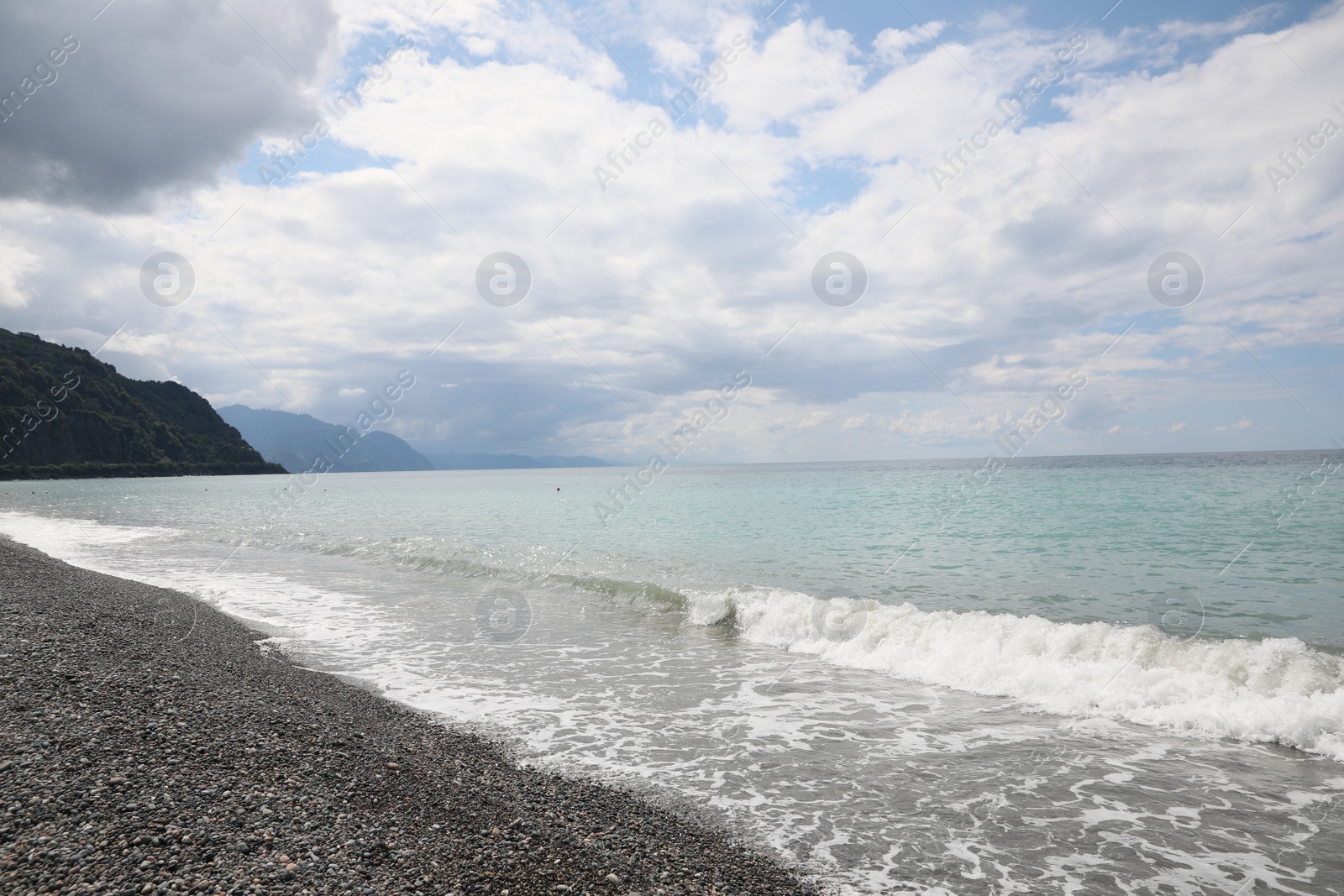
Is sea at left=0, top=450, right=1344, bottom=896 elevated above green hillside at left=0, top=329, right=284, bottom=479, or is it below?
below

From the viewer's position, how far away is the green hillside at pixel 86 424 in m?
127

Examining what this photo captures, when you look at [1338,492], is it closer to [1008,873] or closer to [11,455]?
[1008,873]

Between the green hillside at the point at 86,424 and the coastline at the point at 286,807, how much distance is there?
15650 cm

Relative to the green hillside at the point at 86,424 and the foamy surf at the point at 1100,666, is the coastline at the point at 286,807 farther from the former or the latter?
the green hillside at the point at 86,424

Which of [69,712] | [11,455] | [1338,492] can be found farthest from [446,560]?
[11,455]

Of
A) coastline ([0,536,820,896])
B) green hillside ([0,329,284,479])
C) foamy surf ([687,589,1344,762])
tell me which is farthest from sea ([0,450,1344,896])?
green hillside ([0,329,284,479])

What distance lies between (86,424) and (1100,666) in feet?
669

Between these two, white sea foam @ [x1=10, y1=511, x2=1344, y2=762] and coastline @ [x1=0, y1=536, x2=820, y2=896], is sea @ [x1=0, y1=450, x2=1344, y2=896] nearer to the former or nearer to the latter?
white sea foam @ [x1=10, y1=511, x2=1344, y2=762]

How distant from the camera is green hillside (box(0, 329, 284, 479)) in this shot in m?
127

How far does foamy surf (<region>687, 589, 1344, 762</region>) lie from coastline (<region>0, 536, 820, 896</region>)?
26.6 ft

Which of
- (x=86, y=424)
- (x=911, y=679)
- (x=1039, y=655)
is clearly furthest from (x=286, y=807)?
(x=86, y=424)

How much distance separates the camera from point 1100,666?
12367 millimetres

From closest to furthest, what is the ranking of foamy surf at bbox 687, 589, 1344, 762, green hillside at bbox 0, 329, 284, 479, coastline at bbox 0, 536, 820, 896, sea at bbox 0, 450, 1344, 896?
1. coastline at bbox 0, 536, 820, 896
2. sea at bbox 0, 450, 1344, 896
3. foamy surf at bbox 687, 589, 1344, 762
4. green hillside at bbox 0, 329, 284, 479

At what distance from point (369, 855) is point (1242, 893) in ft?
25.3
